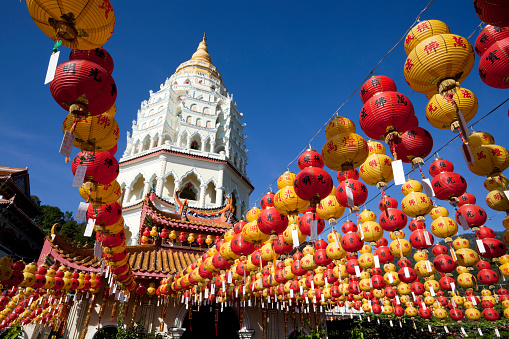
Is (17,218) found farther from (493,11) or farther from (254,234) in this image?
(493,11)

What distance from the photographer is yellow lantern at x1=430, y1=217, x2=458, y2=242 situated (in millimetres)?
6363

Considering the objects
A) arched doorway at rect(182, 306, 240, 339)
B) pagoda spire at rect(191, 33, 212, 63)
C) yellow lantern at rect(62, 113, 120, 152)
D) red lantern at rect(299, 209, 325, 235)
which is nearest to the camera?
yellow lantern at rect(62, 113, 120, 152)

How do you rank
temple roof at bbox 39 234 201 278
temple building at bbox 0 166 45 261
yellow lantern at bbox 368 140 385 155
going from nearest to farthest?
yellow lantern at bbox 368 140 385 155 → temple roof at bbox 39 234 201 278 → temple building at bbox 0 166 45 261

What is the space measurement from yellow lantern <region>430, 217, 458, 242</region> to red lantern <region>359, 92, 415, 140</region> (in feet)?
12.9

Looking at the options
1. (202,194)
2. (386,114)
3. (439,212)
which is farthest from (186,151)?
(386,114)

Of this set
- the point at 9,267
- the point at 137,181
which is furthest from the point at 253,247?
the point at 137,181

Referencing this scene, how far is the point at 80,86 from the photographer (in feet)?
9.61

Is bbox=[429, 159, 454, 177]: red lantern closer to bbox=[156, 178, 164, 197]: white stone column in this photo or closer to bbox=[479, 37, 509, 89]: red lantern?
bbox=[479, 37, 509, 89]: red lantern

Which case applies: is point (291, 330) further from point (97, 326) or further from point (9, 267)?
point (9, 267)

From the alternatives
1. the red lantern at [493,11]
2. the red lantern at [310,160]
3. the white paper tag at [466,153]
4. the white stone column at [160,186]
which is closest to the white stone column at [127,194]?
the white stone column at [160,186]

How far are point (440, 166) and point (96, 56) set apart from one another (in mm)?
6303

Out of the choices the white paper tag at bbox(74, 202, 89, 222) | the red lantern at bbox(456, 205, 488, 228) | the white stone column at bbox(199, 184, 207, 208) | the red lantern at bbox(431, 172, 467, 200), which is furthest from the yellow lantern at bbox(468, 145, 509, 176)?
the white stone column at bbox(199, 184, 207, 208)

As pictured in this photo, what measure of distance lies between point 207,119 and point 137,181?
24.2 feet

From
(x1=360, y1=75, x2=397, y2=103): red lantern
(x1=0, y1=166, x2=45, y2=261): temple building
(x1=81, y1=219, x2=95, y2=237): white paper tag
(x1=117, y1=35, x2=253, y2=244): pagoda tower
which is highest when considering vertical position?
(x1=117, y1=35, x2=253, y2=244): pagoda tower
